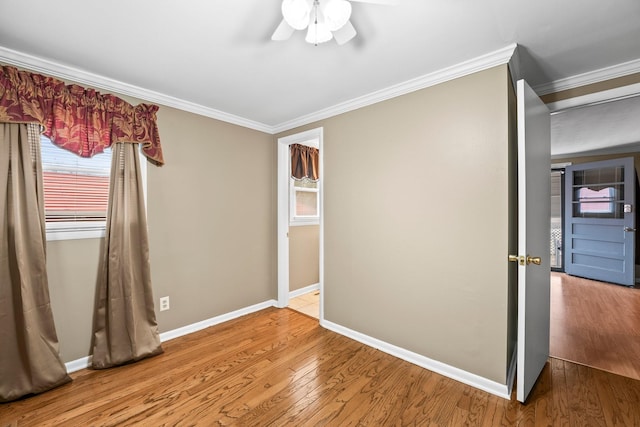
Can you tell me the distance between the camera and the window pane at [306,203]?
4.11 m

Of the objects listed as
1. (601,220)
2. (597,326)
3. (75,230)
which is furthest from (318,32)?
(601,220)

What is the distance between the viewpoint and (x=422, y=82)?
2.23m

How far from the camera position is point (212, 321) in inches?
118

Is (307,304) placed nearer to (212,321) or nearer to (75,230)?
(212,321)

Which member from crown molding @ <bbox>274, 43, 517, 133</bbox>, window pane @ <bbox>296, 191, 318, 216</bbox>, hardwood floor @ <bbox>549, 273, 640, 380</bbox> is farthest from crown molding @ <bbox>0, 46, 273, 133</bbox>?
hardwood floor @ <bbox>549, 273, 640, 380</bbox>

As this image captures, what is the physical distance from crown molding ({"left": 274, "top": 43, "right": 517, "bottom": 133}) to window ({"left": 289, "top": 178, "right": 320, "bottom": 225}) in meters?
1.11

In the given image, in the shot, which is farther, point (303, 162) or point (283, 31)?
point (303, 162)

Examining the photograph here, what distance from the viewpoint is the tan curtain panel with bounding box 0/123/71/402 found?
5.99 ft

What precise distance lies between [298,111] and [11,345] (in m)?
2.89

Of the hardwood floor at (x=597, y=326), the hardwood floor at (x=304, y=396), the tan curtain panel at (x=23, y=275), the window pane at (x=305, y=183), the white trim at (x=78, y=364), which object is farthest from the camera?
the window pane at (x=305, y=183)

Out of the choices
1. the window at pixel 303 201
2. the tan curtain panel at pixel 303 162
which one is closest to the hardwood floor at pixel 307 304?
the window at pixel 303 201

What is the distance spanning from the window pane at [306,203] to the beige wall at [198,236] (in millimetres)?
583

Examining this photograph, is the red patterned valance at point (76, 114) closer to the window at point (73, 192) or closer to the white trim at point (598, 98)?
the window at point (73, 192)

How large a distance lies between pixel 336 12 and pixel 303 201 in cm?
299
